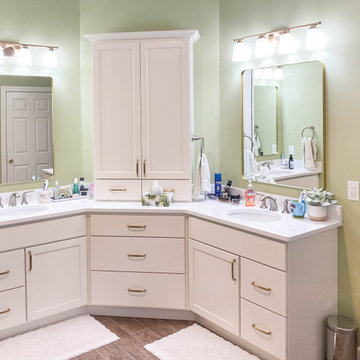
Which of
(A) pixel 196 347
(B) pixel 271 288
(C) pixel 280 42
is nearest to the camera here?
(B) pixel 271 288

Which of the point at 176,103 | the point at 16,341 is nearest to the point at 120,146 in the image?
the point at 176,103

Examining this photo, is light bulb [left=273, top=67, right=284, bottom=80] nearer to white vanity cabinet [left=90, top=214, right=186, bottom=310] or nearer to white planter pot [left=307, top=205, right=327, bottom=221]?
white planter pot [left=307, top=205, right=327, bottom=221]

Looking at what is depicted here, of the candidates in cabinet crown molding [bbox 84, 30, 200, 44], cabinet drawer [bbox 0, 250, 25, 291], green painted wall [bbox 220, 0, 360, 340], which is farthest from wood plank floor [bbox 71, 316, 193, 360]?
cabinet crown molding [bbox 84, 30, 200, 44]

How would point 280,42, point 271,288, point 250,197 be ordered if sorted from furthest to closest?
point 250,197 → point 280,42 → point 271,288

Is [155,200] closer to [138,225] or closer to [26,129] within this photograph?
[138,225]

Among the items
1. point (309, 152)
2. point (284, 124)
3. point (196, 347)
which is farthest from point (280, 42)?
point (196, 347)

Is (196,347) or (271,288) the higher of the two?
(271,288)

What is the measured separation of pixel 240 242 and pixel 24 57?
211 centimetres

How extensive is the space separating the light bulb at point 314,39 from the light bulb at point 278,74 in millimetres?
245

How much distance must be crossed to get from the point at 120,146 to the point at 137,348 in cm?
145

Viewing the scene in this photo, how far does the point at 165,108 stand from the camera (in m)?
3.11

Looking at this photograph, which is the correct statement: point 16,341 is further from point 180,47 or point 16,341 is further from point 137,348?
point 180,47

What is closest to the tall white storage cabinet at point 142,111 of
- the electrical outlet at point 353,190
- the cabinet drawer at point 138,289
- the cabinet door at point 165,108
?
the cabinet door at point 165,108

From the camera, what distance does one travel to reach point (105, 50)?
3.14 meters
